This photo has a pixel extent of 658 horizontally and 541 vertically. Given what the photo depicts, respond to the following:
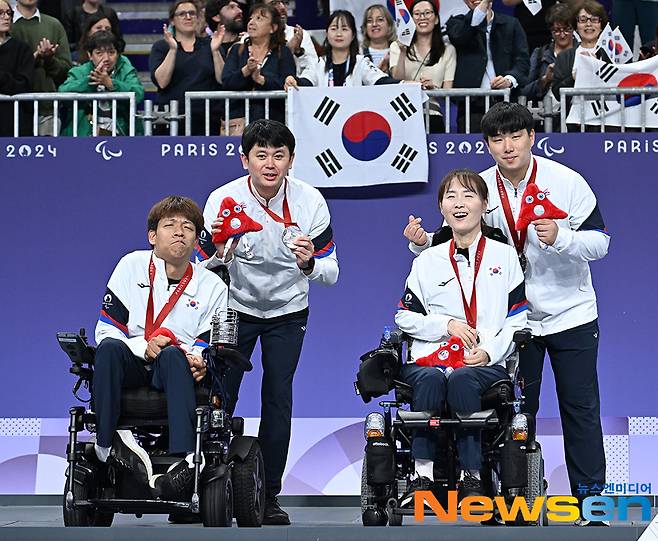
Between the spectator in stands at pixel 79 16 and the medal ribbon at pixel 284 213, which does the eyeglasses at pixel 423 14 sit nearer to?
the spectator in stands at pixel 79 16

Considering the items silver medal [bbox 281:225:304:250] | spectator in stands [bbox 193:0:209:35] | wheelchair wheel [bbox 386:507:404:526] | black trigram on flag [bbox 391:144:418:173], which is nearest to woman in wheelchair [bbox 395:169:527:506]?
wheelchair wheel [bbox 386:507:404:526]

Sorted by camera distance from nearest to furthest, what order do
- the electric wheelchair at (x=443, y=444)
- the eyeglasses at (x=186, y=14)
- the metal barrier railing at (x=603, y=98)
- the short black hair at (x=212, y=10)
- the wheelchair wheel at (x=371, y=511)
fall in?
1. the electric wheelchair at (x=443, y=444)
2. the wheelchair wheel at (x=371, y=511)
3. the metal barrier railing at (x=603, y=98)
4. the eyeglasses at (x=186, y=14)
5. the short black hair at (x=212, y=10)

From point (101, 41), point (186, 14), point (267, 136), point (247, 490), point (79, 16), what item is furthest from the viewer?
point (79, 16)

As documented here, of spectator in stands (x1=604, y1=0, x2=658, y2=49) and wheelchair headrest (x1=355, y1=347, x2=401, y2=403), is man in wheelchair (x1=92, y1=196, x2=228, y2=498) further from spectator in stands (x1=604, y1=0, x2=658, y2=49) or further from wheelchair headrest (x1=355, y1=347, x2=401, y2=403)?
spectator in stands (x1=604, y1=0, x2=658, y2=49)

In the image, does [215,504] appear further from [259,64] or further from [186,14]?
[186,14]

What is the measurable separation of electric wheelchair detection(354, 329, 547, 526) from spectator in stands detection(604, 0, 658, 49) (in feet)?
13.1

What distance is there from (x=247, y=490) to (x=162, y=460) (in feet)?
1.27

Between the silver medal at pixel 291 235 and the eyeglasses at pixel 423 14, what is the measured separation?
8.48 feet

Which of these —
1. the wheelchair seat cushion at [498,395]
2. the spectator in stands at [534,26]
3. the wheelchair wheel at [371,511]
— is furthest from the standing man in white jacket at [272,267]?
the spectator in stands at [534,26]

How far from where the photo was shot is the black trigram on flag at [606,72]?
700cm

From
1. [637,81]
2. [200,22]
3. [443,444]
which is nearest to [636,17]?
[637,81]

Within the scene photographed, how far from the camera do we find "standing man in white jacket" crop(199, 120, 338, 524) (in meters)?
5.30

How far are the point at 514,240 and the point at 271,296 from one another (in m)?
1.00

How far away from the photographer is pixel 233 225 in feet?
16.9
